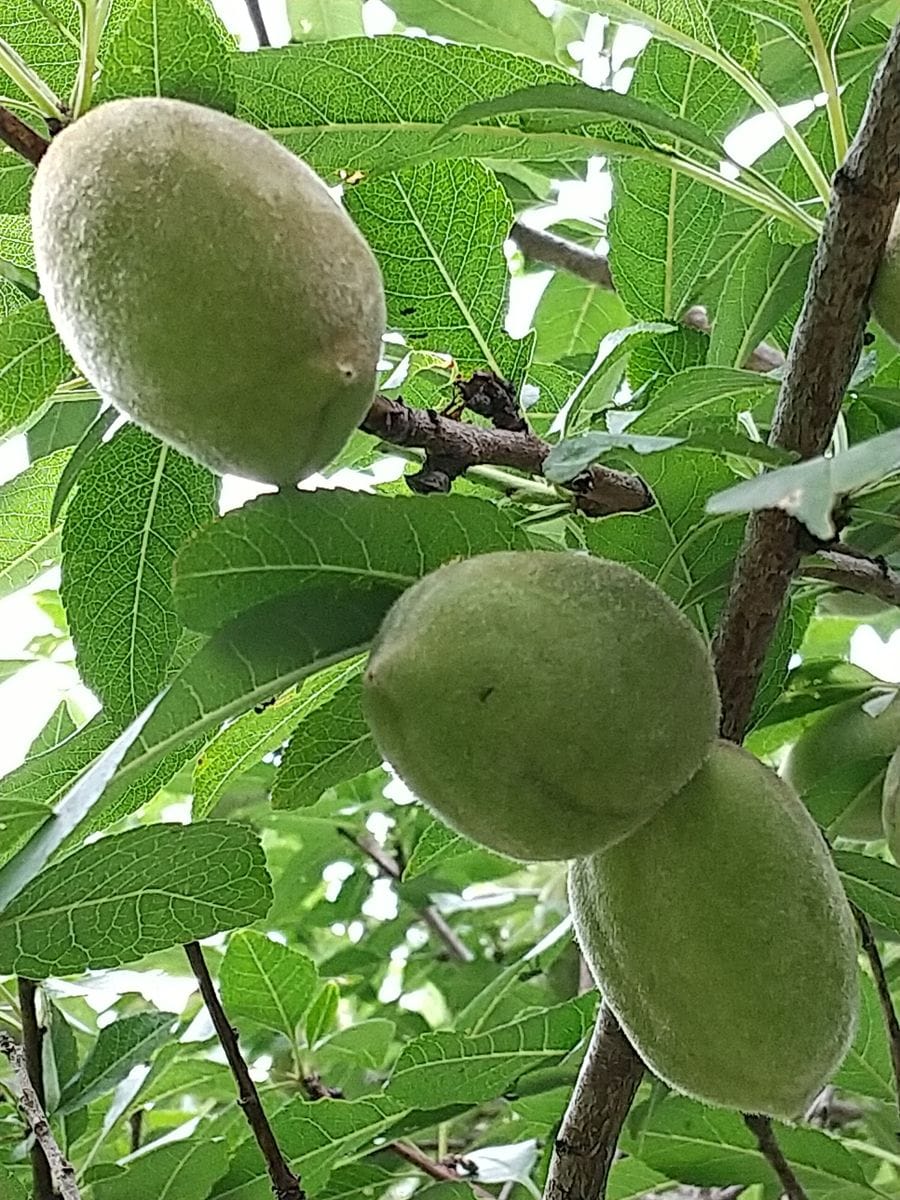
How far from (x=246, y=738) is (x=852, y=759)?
40cm

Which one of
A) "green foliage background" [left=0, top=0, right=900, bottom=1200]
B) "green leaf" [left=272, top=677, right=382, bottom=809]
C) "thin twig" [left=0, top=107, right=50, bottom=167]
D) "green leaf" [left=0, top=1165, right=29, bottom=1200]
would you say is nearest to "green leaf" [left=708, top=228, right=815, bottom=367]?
"green foliage background" [left=0, top=0, right=900, bottom=1200]

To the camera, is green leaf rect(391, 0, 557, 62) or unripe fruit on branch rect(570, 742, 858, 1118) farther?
green leaf rect(391, 0, 557, 62)

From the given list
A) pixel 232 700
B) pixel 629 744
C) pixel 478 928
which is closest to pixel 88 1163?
pixel 232 700

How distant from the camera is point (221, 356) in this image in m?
0.56

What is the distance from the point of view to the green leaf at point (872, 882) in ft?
2.73

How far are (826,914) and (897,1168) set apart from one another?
651 mm

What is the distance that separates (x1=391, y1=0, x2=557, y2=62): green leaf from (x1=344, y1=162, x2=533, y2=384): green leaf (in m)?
0.12

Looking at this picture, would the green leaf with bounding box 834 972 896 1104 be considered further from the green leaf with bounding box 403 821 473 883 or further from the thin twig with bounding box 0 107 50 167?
the thin twig with bounding box 0 107 50 167

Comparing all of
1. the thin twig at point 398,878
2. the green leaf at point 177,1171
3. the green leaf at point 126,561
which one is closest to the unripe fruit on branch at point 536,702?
the green leaf at point 126,561

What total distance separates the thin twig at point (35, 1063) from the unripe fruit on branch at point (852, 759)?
50 centimetres

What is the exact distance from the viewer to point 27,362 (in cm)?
80

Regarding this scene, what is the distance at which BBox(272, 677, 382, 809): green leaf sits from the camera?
80 centimetres

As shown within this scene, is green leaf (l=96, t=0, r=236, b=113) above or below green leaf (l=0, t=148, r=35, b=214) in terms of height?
above

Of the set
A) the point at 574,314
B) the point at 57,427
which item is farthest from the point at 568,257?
the point at 57,427
